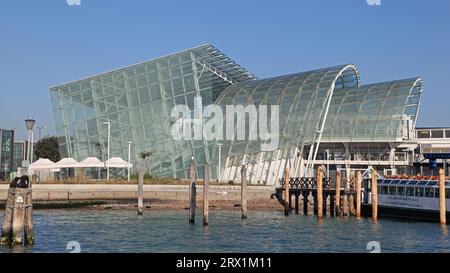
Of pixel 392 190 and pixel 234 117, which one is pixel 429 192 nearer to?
pixel 392 190

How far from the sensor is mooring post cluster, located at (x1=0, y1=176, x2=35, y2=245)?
28.4 m

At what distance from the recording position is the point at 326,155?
88.2 m

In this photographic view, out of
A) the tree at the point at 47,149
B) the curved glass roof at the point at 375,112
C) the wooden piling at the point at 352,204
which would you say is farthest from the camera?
the tree at the point at 47,149

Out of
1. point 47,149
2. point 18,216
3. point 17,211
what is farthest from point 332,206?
point 47,149

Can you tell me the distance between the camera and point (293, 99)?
82.6m

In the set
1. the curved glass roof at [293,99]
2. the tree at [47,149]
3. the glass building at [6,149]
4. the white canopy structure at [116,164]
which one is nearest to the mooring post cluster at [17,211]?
the white canopy structure at [116,164]

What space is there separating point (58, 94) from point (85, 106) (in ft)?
15.1

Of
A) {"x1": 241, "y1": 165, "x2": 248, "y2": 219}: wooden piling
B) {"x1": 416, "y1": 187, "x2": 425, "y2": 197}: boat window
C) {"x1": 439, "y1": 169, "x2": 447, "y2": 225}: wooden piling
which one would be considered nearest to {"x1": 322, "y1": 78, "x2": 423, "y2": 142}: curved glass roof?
{"x1": 416, "y1": 187, "x2": 425, "y2": 197}: boat window

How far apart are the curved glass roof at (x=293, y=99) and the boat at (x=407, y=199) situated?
2129 centimetres

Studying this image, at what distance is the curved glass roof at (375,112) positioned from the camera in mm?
82875

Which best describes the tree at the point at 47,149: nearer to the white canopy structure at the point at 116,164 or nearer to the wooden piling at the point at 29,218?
the white canopy structure at the point at 116,164

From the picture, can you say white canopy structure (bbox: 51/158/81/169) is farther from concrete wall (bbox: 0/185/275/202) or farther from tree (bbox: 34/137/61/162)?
tree (bbox: 34/137/61/162)

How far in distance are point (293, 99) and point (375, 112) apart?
11.3m

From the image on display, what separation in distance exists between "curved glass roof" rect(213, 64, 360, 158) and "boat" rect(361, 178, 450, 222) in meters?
21.3
